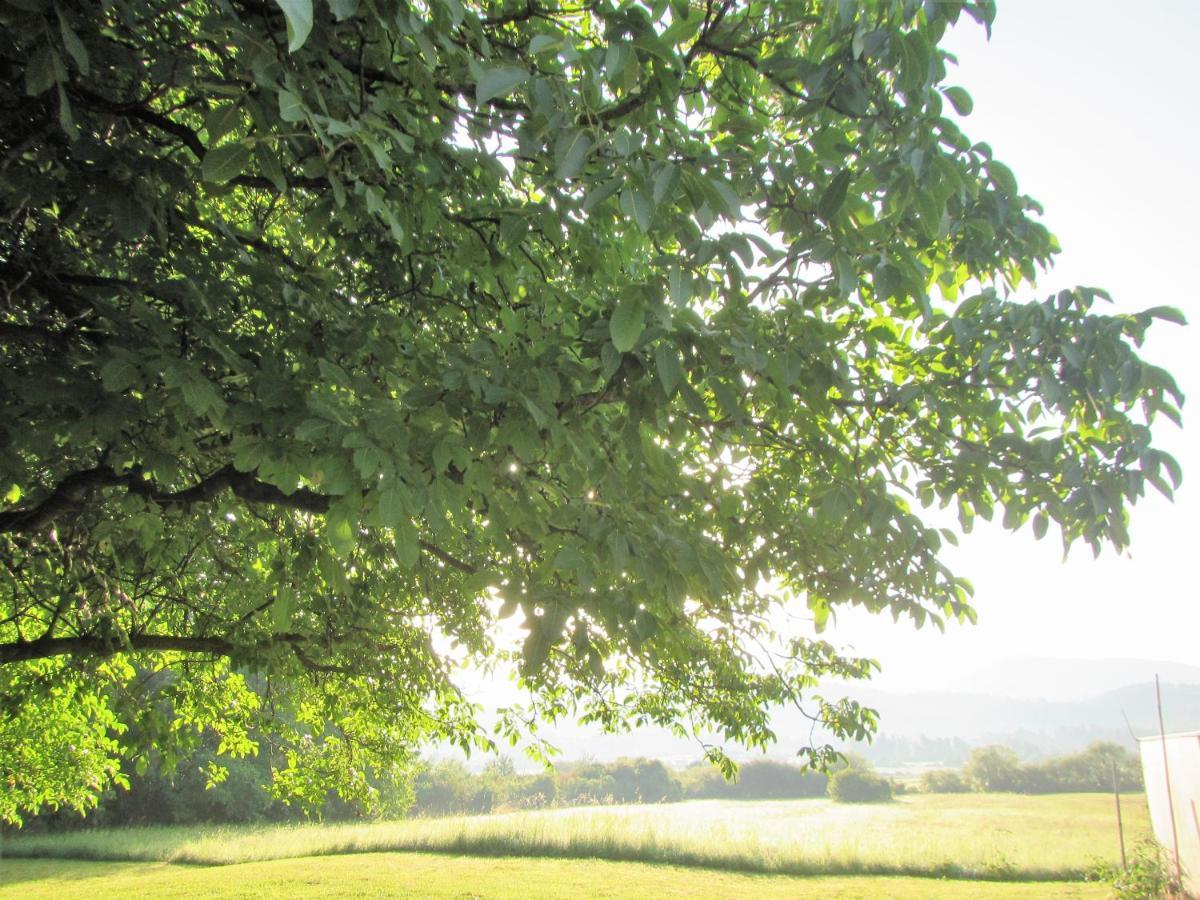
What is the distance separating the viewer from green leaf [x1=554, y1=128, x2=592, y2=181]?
1656 mm

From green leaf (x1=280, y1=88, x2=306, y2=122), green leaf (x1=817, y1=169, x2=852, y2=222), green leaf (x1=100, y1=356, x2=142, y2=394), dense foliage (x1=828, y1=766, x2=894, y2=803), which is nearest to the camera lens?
green leaf (x1=280, y1=88, x2=306, y2=122)

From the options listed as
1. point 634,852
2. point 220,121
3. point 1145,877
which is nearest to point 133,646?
point 220,121

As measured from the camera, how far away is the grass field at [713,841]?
19.6 metres

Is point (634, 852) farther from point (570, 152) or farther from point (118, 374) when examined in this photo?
point (570, 152)

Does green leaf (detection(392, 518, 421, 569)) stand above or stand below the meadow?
above

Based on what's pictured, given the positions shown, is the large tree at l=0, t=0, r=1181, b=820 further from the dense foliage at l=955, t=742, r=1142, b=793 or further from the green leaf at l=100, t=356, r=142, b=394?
the dense foliage at l=955, t=742, r=1142, b=793

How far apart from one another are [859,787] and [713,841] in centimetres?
1127

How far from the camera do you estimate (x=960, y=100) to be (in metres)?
2.25

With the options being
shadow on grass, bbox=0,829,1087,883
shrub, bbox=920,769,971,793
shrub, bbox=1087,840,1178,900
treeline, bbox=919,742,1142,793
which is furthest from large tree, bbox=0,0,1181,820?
shrub, bbox=920,769,971,793

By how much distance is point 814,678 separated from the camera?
7.81m

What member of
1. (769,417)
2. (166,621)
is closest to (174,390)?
(769,417)

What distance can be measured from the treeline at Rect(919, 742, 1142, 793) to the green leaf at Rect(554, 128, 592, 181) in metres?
28.9

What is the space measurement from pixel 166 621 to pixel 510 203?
630cm

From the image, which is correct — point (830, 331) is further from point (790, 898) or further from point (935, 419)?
point (790, 898)
